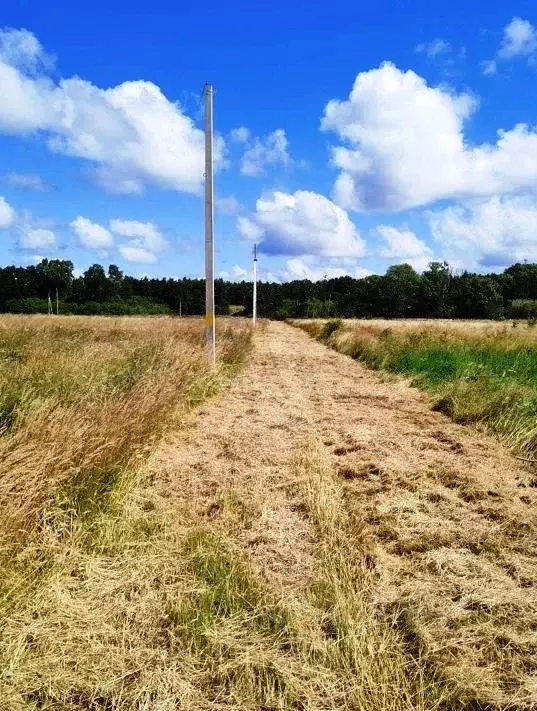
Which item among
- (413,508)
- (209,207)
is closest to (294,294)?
(209,207)

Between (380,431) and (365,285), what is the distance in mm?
103685

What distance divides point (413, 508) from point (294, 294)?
10613 centimetres

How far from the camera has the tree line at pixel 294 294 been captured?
91.8m

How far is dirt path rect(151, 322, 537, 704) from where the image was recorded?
2586 millimetres

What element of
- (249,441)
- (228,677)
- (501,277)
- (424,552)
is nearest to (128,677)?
(228,677)

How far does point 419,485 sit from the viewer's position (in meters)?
4.82

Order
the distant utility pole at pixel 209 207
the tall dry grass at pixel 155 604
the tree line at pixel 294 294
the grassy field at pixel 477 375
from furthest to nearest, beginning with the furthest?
the tree line at pixel 294 294, the distant utility pole at pixel 209 207, the grassy field at pixel 477 375, the tall dry grass at pixel 155 604

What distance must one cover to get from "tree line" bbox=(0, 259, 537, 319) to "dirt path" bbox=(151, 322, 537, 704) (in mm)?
85256

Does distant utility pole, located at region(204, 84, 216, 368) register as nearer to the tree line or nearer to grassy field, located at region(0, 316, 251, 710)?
grassy field, located at region(0, 316, 251, 710)

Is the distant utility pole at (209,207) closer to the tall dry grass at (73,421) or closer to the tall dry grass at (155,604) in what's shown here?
the tall dry grass at (73,421)

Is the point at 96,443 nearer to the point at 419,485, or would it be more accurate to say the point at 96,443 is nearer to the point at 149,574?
the point at 149,574

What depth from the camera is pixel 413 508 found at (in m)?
4.27

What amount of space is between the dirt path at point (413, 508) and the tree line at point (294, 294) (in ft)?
280

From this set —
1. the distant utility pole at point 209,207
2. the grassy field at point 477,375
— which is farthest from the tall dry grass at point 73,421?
the grassy field at point 477,375
